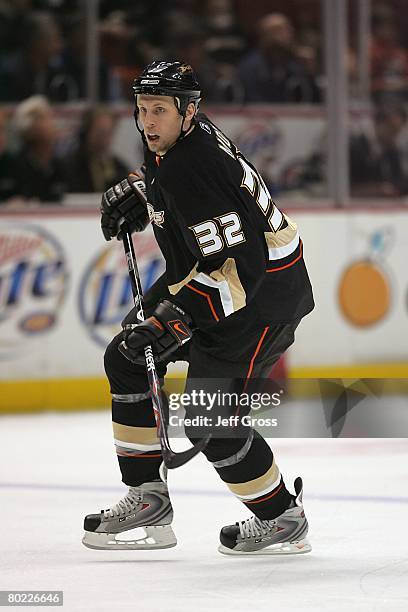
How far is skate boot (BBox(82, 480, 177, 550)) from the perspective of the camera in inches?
132

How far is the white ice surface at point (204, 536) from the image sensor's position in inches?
111

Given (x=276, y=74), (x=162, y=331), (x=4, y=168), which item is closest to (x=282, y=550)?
(x=162, y=331)

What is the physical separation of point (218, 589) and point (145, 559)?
14.6 inches

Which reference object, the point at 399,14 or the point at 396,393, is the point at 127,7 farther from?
the point at 396,393

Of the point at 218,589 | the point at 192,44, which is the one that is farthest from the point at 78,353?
the point at 218,589

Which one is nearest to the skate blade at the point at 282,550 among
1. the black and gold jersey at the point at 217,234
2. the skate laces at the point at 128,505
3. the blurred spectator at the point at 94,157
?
the skate laces at the point at 128,505

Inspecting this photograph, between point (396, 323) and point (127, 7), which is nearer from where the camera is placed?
point (396, 323)

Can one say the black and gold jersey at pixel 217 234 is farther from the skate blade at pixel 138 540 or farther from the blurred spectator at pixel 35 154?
the blurred spectator at pixel 35 154

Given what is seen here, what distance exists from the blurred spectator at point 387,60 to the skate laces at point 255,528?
4025 millimetres

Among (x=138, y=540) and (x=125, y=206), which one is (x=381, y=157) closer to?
(x=125, y=206)

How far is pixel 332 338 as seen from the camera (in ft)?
20.6

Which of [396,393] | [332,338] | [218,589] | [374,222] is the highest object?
[396,393]

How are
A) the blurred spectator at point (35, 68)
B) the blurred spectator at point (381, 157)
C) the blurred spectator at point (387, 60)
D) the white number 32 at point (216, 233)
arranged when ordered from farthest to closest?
the blurred spectator at point (387, 60) → the blurred spectator at point (381, 157) → the blurred spectator at point (35, 68) → the white number 32 at point (216, 233)

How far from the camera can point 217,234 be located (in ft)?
9.70
